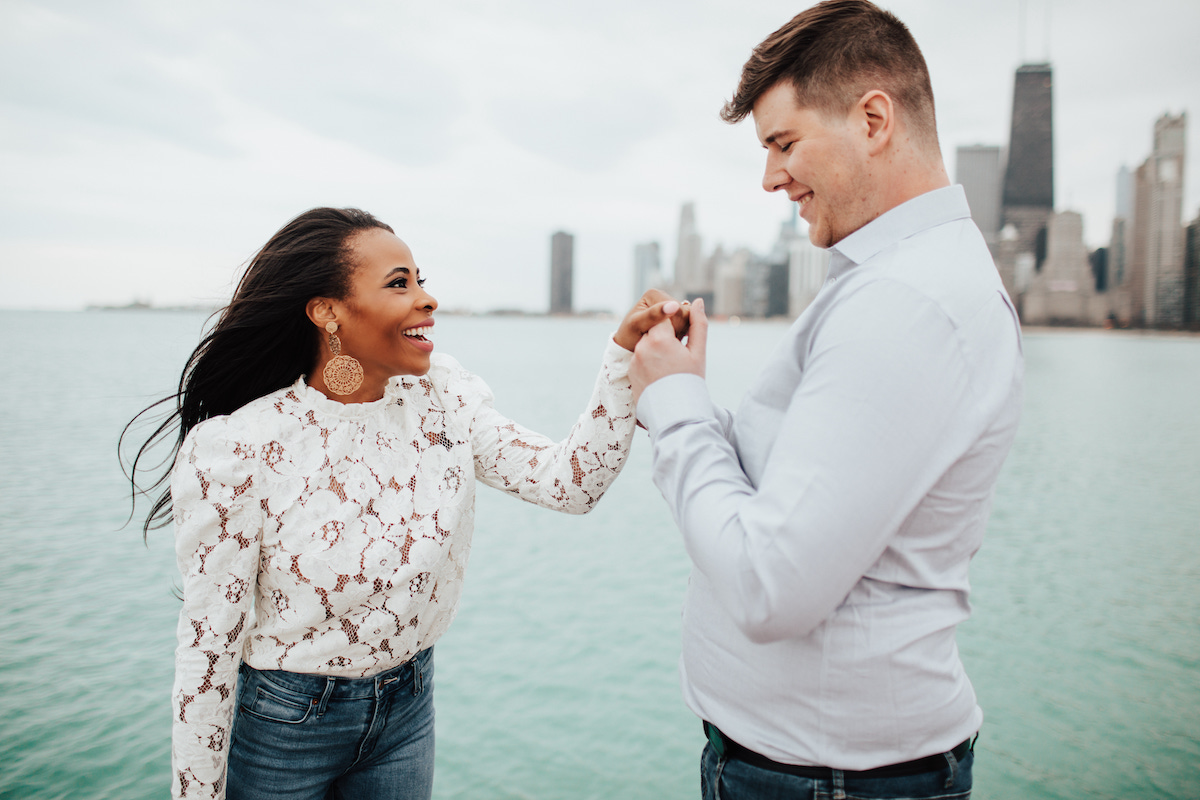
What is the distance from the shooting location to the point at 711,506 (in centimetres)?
106

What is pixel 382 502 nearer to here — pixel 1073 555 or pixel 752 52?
pixel 752 52

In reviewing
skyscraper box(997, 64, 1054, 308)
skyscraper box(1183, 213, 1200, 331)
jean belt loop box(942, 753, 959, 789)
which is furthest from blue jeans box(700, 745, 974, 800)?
skyscraper box(997, 64, 1054, 308)

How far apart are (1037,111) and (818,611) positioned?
16618cm

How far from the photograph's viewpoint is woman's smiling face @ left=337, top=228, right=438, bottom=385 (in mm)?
1830

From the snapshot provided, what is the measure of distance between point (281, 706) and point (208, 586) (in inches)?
14.0

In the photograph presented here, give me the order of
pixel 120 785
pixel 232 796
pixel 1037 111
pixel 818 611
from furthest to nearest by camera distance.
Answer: pixel 1037 111
pixel 120 785
pixel 232 796
pixel 818 611

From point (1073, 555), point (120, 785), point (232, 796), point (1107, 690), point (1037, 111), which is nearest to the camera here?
point (232, 796)

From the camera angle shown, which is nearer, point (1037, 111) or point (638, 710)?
point (638, 710)

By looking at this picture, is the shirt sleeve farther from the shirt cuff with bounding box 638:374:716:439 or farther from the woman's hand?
the woman's hand

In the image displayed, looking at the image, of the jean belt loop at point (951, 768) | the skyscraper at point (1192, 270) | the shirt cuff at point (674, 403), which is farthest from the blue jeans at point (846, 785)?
the skyscraper at point (1192, 270)

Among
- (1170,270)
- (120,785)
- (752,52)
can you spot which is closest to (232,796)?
(752,52)

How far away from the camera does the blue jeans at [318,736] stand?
1738 mm

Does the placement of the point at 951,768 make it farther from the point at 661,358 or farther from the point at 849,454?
the point at 661,358

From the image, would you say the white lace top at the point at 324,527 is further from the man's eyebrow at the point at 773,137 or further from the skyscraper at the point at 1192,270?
the skyscraper at the point at 1192,270
